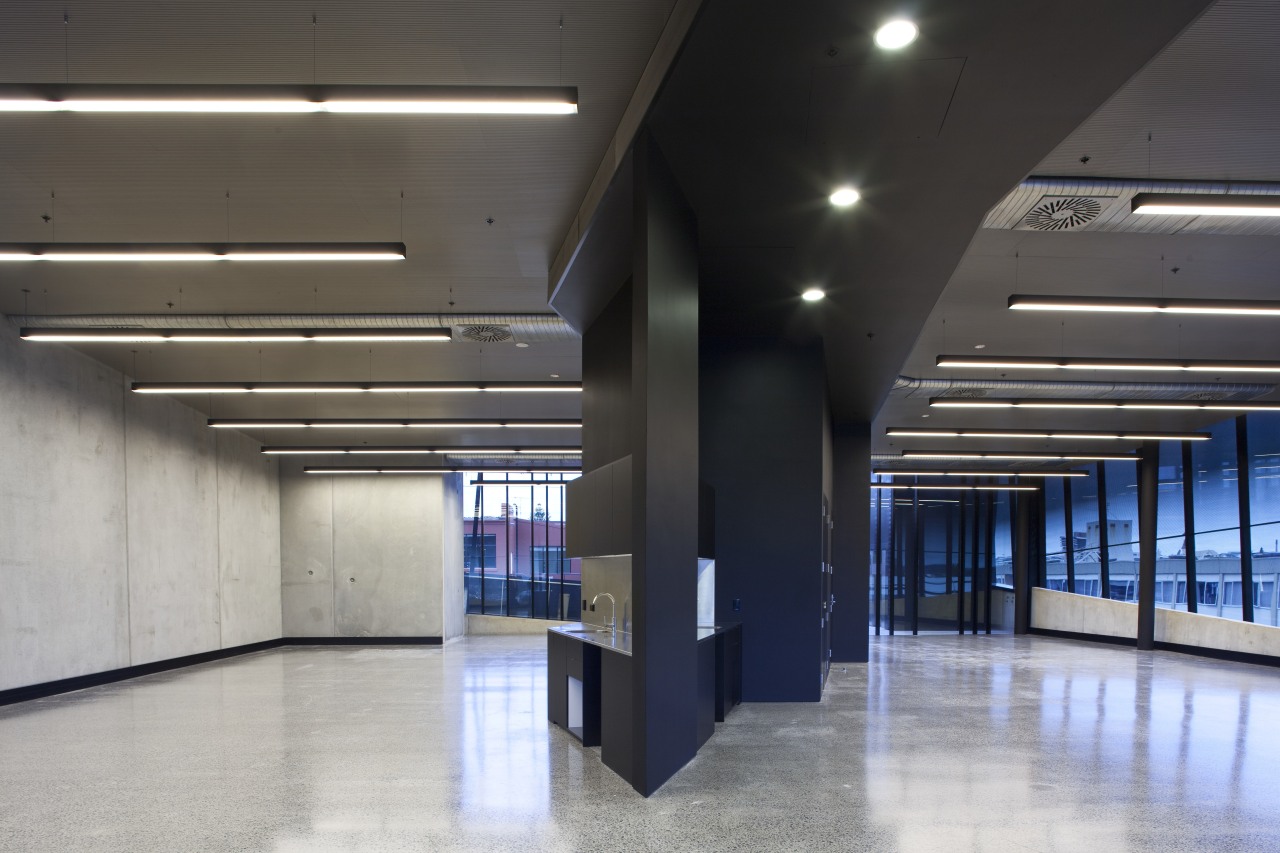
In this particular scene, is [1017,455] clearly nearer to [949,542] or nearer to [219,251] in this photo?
[949,542]

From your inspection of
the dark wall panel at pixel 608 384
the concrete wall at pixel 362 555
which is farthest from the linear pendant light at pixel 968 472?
the dark wall panel at pixel 608 384

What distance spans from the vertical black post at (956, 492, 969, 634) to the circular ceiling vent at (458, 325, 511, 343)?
17.7 m

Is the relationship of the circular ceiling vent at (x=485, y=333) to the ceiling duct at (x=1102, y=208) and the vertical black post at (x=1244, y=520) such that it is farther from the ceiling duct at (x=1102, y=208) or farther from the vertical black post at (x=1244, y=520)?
the vertical black post at (x=1244, y=520)

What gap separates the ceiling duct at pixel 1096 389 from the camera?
12.9 metres

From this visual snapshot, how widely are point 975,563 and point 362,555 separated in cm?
1582

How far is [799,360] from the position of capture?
10.0 metres

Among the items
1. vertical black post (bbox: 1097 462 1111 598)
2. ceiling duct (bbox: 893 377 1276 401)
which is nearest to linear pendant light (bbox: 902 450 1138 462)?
vertical black post (bbox: 1097 462 1111 598)

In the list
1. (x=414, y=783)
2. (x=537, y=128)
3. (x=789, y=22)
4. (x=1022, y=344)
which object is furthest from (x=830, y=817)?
(x=1022, y=344)

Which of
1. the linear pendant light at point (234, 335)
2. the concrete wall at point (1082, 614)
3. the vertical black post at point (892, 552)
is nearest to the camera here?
the linear pendant light at point (234, 335)

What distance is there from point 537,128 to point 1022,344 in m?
8.45

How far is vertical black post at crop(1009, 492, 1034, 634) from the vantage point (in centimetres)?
2427

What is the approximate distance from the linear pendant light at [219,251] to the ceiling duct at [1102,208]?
476 cm

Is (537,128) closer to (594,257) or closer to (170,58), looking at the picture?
(594,257)

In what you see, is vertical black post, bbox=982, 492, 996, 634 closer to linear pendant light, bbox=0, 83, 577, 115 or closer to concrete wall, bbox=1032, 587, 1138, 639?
concrete wall, bbox=1032, 587, 1138, 639
